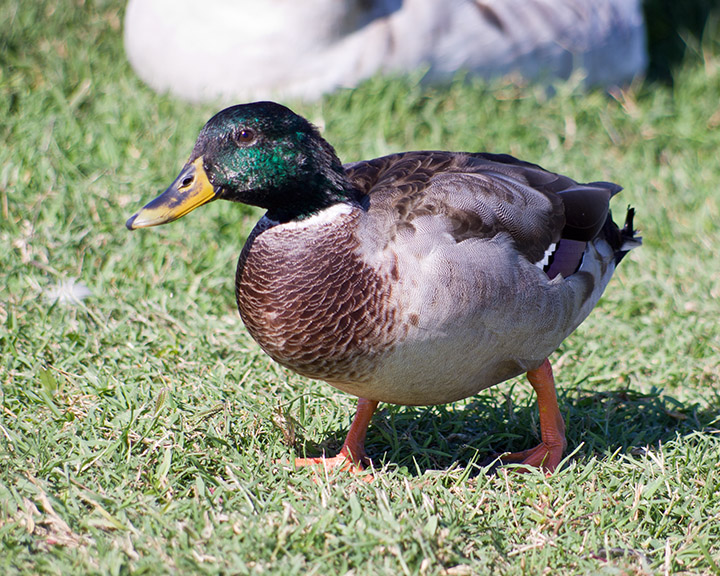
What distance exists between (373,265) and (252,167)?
469 mm

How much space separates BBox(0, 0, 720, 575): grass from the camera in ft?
8.21

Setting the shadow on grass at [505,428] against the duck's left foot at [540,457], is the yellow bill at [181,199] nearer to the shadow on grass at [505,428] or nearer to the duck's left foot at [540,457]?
the shadow on grass at [505,428]

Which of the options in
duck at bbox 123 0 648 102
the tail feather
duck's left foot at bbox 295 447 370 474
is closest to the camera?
duck's left foot at bbox 295 447 370 474

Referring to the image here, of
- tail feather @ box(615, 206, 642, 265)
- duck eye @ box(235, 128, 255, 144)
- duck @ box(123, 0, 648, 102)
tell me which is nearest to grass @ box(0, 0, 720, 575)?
duck @ box(123, 0, 648, 102)

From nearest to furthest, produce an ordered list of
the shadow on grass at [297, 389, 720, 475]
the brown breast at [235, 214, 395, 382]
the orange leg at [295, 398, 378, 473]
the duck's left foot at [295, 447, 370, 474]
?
the brown breast at [235, 214, 395, 382] → the duck's left foot at [295, 447, 370, 474] → the orange leg at [295, 398, 378, 473] → the shadow on grass at [297, 389, 720, 475]

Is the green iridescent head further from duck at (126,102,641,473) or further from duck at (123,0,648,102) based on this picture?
duck at (123,0,648,102)

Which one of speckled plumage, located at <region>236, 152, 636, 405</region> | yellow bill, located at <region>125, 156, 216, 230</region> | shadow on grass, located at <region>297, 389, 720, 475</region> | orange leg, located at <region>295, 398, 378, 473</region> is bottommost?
shadow on grass, located at <region>297, 389, 720, 475</region>

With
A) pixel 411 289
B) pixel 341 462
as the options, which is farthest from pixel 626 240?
pixel 341 462

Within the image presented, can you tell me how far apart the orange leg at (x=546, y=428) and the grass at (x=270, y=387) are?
83 millimetres

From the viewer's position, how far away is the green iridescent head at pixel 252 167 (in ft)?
8.85

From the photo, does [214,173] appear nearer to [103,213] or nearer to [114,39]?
[103,213]

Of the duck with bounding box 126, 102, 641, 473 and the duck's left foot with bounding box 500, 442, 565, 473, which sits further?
the duck's left foot with bounding box 500, 442, 565, 473

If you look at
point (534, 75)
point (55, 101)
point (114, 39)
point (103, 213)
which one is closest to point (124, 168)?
point (103, 213)

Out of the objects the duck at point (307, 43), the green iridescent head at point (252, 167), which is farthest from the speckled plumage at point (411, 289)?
the duck at point (307, 43)
